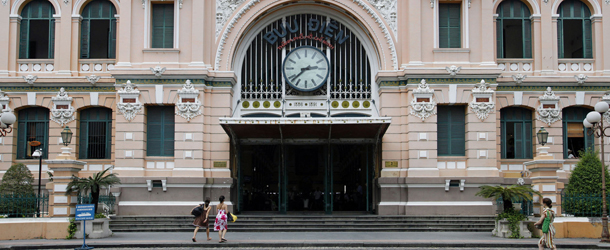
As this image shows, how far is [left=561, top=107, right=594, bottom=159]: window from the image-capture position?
A: 101 ft

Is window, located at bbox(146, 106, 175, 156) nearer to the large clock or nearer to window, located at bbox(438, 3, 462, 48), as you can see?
the large clock

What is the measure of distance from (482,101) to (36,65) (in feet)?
71.7

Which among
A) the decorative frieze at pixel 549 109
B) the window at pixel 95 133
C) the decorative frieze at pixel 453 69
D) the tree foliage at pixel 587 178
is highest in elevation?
the decorative frieze at pixel 453 69

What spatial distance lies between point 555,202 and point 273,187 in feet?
63.1

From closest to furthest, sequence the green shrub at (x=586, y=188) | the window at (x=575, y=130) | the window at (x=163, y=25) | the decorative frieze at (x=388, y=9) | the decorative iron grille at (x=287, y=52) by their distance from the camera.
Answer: the green shrub at (x=586, y=188)
the window at (x=163, y=25)
the decorative frieze at (x=388, y=9)
the decorative iron grille at (x=287, y=52)
the window at (x=575, y=130)

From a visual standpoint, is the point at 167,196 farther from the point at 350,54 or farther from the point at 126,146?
the point at 350,54

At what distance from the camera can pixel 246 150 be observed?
33.7 metres

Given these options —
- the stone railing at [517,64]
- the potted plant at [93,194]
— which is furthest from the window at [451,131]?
the potted plant at [93,194]

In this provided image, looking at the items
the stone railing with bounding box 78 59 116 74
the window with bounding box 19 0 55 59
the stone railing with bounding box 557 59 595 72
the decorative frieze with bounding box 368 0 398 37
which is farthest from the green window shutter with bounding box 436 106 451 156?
the window with bounding box 19 0 55 59

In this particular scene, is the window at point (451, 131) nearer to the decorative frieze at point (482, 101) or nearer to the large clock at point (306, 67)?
the decorative frieze at point (482, 101)

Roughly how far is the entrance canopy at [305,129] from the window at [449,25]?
5.61 meters

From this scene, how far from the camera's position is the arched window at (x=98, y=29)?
3124cm

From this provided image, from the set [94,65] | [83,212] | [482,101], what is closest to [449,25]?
[482,101]

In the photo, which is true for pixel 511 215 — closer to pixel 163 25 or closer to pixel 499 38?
pixel 499 38
